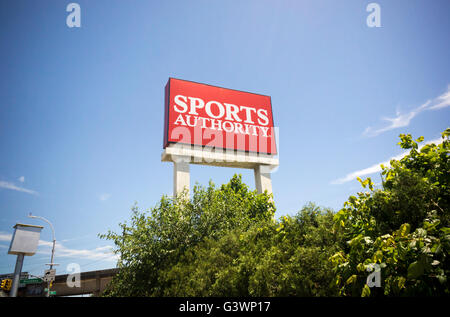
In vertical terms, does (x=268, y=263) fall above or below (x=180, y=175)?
below

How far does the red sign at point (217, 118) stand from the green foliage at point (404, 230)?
12.1 m

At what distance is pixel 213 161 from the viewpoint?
1722 cm

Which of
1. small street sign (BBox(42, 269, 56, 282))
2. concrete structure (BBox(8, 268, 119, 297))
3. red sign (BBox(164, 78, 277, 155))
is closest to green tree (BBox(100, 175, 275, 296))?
red sign (BBox(164, 78, 277, 155))

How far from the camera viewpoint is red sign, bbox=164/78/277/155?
54.5 ft

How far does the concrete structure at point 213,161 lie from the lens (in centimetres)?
1562

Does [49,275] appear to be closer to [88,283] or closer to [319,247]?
[88,283]

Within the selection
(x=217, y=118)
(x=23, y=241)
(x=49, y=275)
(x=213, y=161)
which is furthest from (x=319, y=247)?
(x=49, y=275)

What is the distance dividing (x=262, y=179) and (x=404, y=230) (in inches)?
588

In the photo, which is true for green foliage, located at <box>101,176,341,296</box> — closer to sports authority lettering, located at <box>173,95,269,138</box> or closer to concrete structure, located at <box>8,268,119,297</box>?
sports authority lettering, located at <box>173,95,269,138</box>

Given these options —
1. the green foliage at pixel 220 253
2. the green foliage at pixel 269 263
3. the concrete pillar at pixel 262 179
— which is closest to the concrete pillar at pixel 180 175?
the green foliage at pixel 220 253

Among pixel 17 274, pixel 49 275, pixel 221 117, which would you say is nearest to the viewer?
pixel 17 274

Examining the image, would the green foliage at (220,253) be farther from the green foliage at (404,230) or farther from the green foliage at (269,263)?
the green foliage at (404,230)

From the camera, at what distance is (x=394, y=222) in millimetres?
5109

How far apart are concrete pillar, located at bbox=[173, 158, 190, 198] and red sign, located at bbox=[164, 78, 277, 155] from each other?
1.35 m
